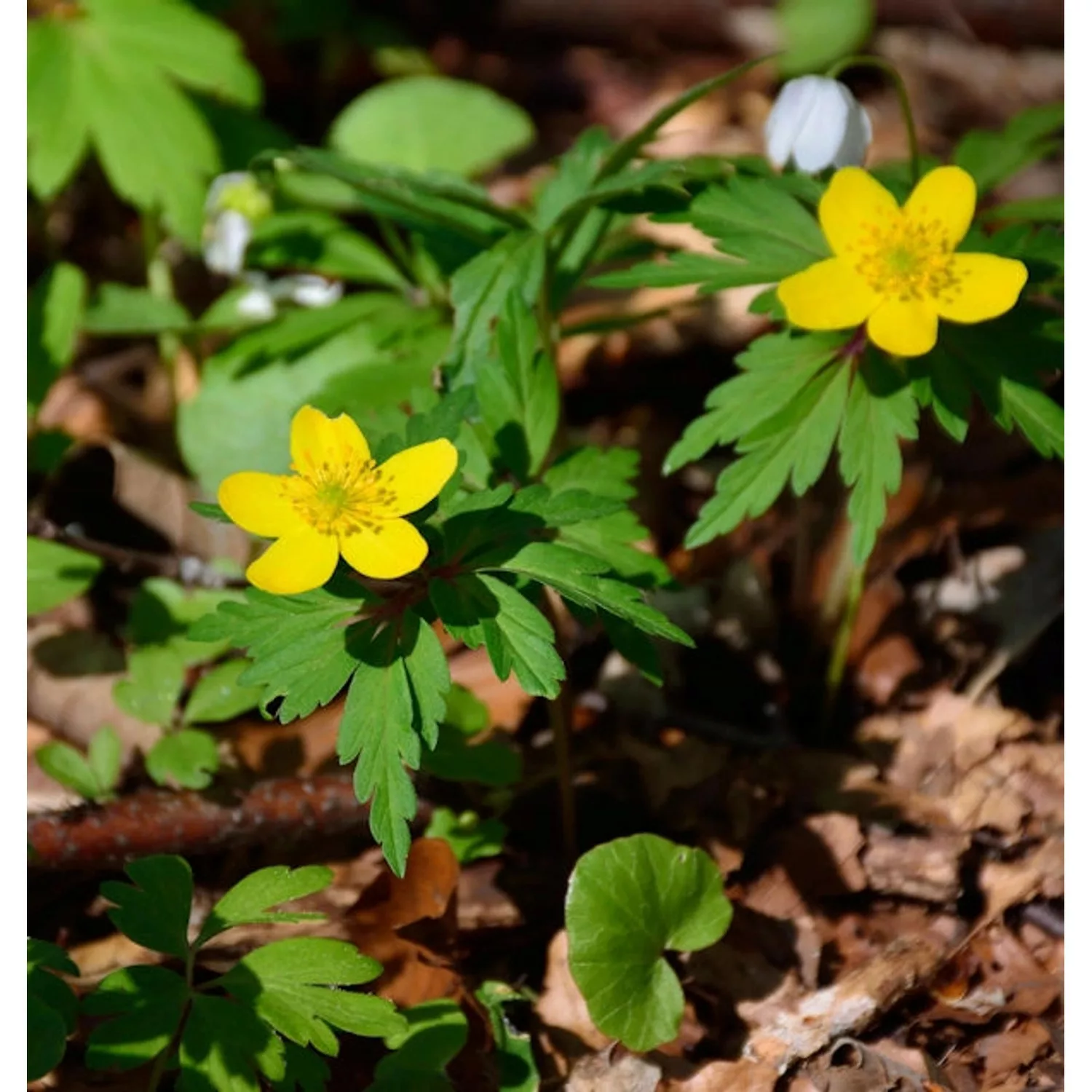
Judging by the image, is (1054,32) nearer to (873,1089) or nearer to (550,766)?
(550,766)

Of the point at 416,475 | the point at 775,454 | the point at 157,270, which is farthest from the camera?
the point at 157,270

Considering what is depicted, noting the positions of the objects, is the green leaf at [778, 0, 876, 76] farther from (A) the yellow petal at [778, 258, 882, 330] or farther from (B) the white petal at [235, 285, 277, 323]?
(A) the yellow petal at [778, 258, 882, 330]

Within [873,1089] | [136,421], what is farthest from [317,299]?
[873,1089]

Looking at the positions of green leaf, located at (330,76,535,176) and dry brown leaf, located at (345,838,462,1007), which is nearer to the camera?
dry brown leaf, located at (345,838,462,1007)

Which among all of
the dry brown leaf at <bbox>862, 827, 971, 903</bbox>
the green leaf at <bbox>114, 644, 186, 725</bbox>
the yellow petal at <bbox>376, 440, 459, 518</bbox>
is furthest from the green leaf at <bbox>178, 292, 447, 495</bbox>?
the dry brown leaf at <bbox>862, 827, 971, 903</bbox>

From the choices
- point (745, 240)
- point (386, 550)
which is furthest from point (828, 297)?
point (386, 550)

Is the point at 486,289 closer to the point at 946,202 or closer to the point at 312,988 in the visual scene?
the point at 946,202

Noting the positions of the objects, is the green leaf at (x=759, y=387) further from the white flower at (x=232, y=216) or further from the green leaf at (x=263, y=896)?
the white flower at (x=232, y=216)
